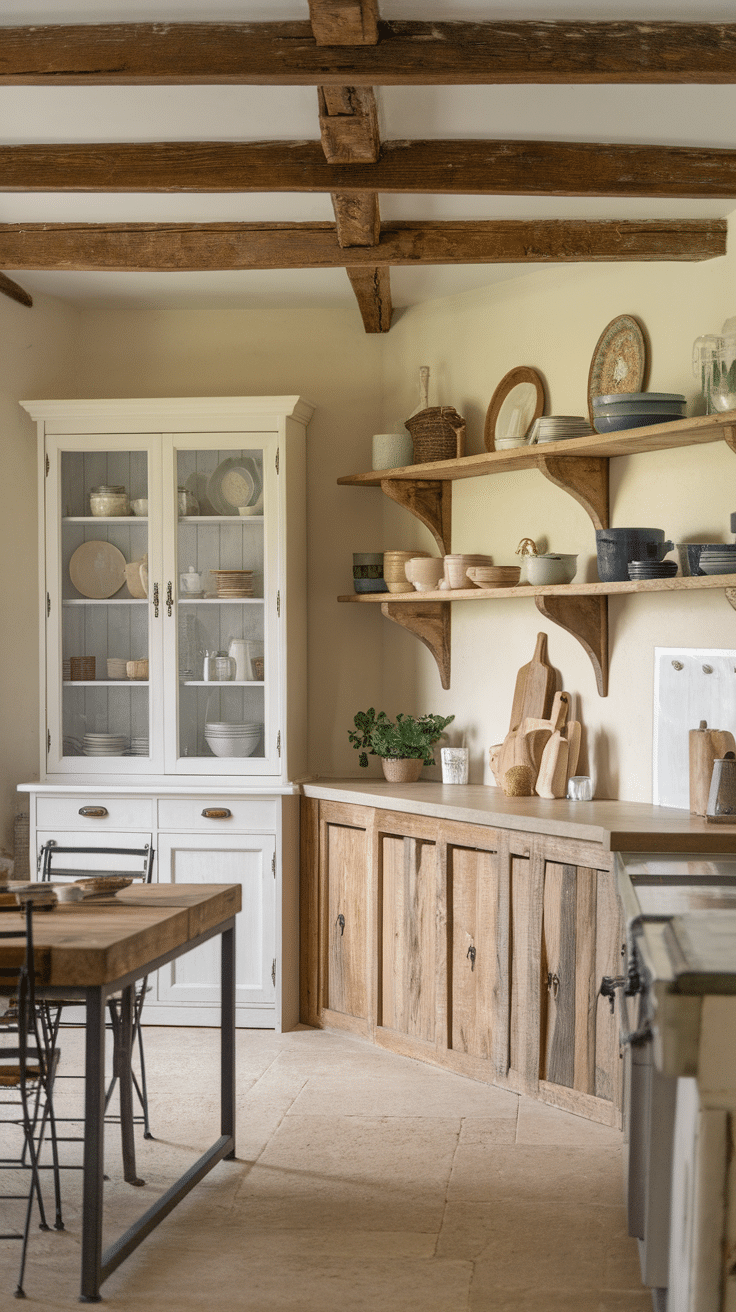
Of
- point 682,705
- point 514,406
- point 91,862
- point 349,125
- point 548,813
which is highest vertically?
point 349,125

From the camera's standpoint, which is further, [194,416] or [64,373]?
[64,373]

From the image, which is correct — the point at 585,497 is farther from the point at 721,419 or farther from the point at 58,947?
the point at 58,947

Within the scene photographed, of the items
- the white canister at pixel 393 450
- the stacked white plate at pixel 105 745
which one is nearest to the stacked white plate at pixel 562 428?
the white canister at pixel 393 450

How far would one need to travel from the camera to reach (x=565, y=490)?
13.7 feet

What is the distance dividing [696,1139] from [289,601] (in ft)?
10.6

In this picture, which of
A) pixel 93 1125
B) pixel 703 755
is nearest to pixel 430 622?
pixel 703 755

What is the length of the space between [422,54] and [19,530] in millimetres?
2820

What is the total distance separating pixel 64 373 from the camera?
5.14 meters

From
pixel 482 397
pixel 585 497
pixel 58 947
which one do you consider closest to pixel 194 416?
pixel 482 397

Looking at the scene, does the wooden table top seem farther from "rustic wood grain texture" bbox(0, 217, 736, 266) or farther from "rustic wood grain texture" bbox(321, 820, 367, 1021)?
"rustic wood grain texture" bbox(0, 217, 736, 266)

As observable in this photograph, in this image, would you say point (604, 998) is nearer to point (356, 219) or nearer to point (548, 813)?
point (548, 813)

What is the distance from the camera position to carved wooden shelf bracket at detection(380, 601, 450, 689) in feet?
15.7

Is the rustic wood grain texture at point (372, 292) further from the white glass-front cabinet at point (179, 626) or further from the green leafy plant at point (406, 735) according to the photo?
the green leafy plant at point (406, 735)

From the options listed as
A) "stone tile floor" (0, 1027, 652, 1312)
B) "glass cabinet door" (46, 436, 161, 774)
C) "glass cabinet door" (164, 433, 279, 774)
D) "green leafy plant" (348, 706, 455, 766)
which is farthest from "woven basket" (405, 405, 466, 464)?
"stone tile floor" (0, 1027, 652, 1312)
